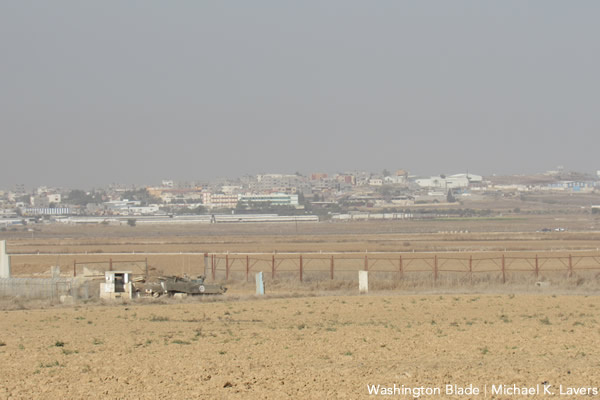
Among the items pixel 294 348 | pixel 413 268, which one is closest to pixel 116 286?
pixel 294 348

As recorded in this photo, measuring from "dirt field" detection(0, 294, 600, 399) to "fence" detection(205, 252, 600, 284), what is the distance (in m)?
11.4

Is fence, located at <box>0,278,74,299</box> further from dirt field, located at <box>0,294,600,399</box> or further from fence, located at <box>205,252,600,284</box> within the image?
fence, located at <box>205,252,600,284</box>

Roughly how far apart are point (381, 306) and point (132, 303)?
9.11m

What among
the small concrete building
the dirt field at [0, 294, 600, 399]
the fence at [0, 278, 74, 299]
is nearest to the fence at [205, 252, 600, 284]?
the small concrete building

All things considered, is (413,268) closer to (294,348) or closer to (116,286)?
(116,286)

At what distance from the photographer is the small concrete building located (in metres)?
31.9

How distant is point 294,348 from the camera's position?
1702 cm

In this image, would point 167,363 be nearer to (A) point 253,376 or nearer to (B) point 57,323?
(A) point 253,376

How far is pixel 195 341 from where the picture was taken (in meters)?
18.4

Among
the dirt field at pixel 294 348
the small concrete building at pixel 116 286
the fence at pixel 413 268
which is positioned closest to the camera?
the dirt field at pixel 294 348

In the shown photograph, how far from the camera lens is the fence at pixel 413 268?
3916 cm

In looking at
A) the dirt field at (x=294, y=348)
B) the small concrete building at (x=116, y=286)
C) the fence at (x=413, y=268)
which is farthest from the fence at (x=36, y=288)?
the fence at (x=413, y=268)

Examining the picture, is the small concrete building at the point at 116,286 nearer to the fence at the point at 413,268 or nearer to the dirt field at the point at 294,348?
the dirt field at the point at 294,348

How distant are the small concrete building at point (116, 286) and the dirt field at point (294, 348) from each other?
4.02 m
